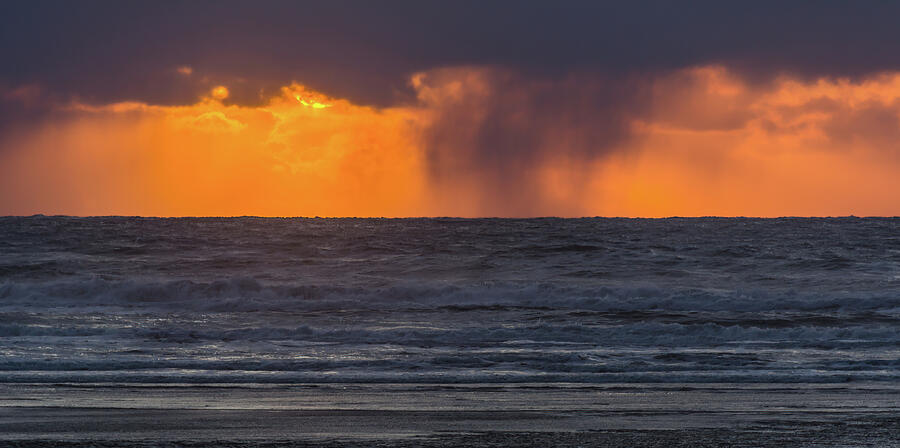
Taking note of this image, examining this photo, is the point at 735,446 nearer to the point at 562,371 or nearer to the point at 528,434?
the point at 528,434

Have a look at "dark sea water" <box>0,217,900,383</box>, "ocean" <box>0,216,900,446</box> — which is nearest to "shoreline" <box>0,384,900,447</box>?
"ocean" <box>0,216,900,446</box>

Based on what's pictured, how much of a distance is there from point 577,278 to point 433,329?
644 inches

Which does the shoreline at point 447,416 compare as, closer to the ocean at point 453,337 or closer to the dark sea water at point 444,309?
the ocean at point 453,337

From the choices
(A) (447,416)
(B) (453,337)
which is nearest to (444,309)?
(B) (453,337)

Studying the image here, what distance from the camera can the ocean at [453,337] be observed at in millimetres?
11219

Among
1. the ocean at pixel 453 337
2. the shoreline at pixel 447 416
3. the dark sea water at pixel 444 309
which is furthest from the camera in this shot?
the dark sea water at pixel 444 309

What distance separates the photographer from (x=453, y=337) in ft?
71.1

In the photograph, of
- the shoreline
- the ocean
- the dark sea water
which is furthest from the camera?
the dark sea water

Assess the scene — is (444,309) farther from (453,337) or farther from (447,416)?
(447,416)

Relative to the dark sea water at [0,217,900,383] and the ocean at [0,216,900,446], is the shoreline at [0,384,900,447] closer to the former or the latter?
the ocean at [0,216,900,446]

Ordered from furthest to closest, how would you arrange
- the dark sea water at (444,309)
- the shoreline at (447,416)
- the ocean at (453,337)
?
1. the dark sea water at (444,309)
2. the ocean at (453,337)
3. the shoreline at (447,416)

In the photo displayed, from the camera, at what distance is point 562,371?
1576 cm

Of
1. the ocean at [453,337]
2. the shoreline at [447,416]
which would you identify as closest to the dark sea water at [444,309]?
the ocean at [453,337]

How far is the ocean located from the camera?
442 inches
